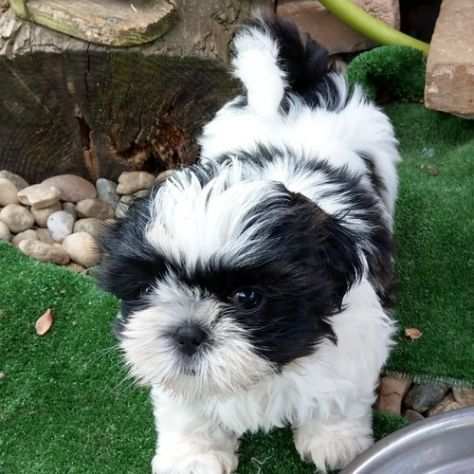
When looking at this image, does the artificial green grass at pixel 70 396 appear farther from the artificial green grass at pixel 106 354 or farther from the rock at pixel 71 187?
the rock at pixel 71 187

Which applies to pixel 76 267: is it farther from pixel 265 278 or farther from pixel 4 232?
pixel 265 278

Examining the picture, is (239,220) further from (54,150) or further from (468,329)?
(54,150)

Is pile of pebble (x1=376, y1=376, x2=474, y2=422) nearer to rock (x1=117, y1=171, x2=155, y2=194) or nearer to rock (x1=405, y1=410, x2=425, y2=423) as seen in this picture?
rock (x1=405, y1=410, x2=425, y2=423)

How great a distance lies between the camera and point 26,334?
8.29ft

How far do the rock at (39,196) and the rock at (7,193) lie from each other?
0.08 ft

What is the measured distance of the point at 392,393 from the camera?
2.36m

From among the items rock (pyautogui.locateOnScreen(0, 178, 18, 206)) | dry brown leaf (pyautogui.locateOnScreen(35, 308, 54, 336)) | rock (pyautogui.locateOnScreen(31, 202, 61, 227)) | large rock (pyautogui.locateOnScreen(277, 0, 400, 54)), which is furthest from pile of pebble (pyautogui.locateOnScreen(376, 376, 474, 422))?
large rock (pyautogui.locateOnScreen(277, 0, 400, 54))

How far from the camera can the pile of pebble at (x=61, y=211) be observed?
2957mm

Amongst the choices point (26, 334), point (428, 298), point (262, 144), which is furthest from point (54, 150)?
point (428, 298)

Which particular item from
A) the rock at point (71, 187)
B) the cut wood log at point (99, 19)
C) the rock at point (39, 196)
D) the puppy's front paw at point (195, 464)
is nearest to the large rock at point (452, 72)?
the cut wood log at point (99, 19)

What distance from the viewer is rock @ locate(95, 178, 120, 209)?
10.7 feet

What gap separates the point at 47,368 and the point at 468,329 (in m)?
1.31

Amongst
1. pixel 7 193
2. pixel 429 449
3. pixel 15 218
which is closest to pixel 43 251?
pixel 15 218

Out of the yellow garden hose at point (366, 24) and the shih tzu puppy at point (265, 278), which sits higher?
the shih tzu puppy at point (265, 278)
